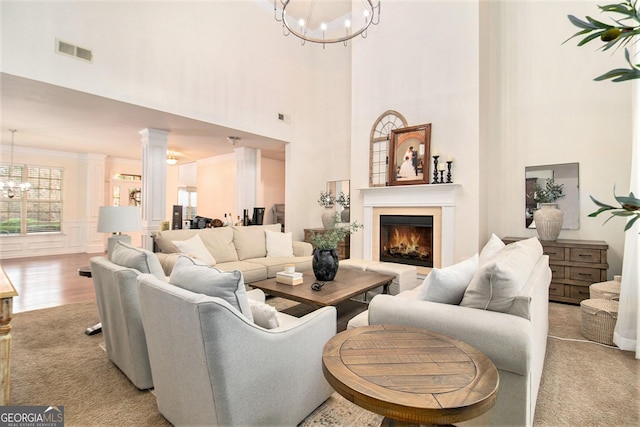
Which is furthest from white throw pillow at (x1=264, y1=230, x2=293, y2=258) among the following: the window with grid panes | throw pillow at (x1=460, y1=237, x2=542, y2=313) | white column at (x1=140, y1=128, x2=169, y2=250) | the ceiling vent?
the window with grid panes

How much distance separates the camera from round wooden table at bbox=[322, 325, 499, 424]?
3.07ft

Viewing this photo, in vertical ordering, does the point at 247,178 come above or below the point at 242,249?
above

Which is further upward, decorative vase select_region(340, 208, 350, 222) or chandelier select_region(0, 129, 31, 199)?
chandelier select_region(0, 129, 31, 199)

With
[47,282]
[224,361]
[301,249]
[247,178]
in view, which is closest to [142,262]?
[224,361]

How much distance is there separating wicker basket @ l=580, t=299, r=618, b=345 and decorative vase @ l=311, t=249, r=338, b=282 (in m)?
2.37

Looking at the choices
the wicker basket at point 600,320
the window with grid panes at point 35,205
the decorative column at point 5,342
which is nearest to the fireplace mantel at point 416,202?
the wicker basket at point 600,320

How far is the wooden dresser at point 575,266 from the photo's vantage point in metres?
3.58

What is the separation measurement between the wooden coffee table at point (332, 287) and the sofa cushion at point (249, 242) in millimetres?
1310

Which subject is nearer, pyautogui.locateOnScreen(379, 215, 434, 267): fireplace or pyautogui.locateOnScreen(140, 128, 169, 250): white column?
pyautogui.locateOnScreen(379, 215, 434, 267): fireplace

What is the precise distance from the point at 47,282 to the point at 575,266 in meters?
7.59

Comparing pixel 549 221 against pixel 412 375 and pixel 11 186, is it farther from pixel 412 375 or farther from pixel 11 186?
pixel 11 186

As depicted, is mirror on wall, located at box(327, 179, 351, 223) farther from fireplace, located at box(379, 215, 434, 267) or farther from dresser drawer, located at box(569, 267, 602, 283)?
dresser drawer, located at box(569, 267, 602, 283)

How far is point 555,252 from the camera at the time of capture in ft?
12.5

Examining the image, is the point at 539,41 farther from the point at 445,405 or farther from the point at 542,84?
the point at 445,405
